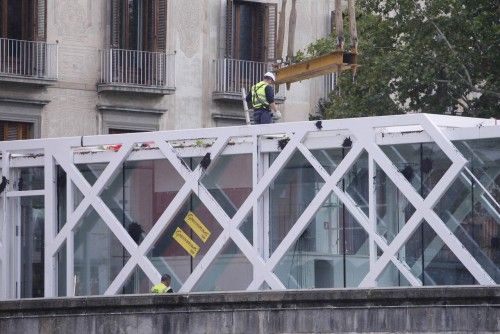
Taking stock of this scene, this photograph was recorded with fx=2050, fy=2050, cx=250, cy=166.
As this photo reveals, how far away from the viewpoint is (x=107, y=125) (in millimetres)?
46562

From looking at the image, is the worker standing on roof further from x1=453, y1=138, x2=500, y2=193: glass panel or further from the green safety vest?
x1=453, y1=138, x2=500, y2=193: glass panel

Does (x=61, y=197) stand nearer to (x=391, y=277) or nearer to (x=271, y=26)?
(x=391, y=277)

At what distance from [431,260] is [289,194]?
2791mm

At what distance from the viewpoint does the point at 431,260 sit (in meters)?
30.5

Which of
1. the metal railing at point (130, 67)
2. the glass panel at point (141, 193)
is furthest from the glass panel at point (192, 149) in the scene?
the metal railing at point (130, 67)

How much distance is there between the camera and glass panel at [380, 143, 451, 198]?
30.6m

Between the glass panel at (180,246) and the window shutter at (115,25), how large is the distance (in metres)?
13.9

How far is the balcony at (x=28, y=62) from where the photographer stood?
43.9m

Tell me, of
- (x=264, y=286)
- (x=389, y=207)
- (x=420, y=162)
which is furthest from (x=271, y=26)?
(x=420, y=162)

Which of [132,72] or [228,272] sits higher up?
[132,72]

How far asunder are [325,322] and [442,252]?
2.95m

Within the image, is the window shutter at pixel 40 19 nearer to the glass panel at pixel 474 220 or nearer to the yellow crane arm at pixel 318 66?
the yellow crane arm at pixel 318 66

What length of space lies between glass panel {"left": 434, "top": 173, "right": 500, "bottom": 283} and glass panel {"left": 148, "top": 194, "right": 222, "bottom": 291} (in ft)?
13.2

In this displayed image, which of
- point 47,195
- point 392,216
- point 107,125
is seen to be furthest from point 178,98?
point 392,216
